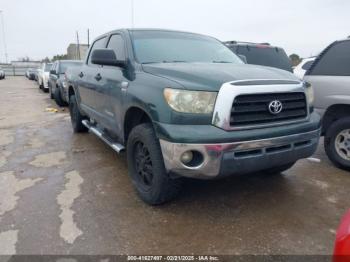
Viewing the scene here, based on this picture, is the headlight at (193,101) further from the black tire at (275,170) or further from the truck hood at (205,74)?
the black tire at (275,170)

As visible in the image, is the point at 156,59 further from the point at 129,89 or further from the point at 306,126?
the point at 306,126

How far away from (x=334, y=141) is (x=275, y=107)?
195cm

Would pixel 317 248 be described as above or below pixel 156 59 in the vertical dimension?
below

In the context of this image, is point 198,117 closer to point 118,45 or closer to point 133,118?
point 133,118

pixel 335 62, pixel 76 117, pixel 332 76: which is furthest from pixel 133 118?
pixel 76 117

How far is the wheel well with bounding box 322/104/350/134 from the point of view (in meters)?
4.41

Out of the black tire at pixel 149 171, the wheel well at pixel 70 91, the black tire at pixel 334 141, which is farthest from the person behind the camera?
the wheel well at pixel 70 91

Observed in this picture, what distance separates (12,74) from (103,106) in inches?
2066

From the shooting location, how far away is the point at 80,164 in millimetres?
4797

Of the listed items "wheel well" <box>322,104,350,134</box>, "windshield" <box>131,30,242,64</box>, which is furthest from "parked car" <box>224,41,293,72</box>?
"wheel well" <box>322,104,350,134</box>

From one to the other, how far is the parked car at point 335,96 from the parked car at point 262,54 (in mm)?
2898

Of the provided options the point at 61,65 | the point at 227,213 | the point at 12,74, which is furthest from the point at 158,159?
the point at 12,74

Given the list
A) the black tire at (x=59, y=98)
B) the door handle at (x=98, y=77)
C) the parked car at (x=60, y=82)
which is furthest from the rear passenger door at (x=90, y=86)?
the black tire at (x=59, y=98)

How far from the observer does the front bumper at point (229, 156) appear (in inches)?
106
